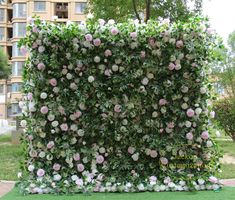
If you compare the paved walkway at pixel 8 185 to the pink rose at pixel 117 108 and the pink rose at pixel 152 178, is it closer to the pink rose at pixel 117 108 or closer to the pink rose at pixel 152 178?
the pink rose at pixel 152 178

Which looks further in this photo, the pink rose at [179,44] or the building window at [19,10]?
the building window at [19,10]

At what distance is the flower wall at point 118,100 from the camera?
6.84 m

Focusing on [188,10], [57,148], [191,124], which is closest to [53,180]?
[57,148]

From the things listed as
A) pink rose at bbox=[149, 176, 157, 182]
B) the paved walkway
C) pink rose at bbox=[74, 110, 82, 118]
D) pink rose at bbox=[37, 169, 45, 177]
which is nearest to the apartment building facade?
the paved walkway

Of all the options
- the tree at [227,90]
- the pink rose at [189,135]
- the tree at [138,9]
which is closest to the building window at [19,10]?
the tree at [227,90]

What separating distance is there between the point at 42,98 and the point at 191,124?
2.40m

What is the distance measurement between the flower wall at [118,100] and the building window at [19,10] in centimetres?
4562

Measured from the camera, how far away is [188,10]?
16.7 metres

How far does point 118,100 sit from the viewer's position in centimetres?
688

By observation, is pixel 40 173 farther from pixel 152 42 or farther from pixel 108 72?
pixel 152 42

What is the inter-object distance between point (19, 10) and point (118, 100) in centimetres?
4673

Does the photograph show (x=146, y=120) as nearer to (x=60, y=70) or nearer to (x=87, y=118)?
(x=87, y=118)

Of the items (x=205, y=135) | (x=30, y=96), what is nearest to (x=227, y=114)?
(x=205, y=135)

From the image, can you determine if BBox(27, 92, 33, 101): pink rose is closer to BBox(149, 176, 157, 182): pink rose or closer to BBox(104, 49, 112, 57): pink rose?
BBox(104, 49, 112, 57): pink rose
